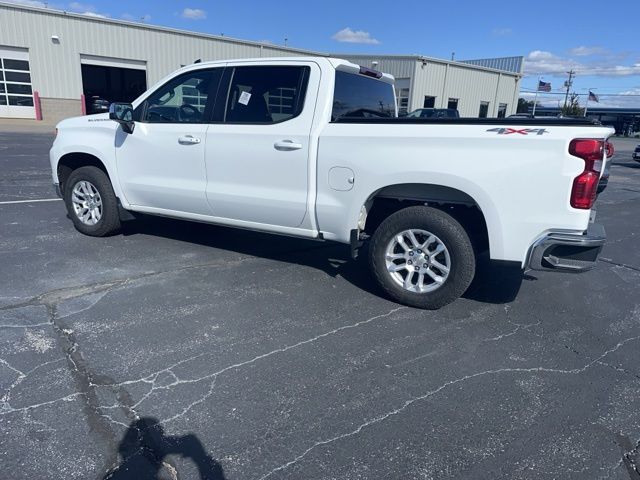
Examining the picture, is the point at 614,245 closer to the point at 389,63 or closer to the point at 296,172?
the point at 296,172

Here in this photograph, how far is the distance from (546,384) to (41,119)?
94.0ft

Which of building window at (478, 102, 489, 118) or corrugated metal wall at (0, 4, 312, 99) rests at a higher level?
corrugated metal wall at (0, 4, 312, 99)

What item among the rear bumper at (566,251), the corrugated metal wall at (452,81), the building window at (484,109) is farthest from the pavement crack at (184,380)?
the building window at (484,109)

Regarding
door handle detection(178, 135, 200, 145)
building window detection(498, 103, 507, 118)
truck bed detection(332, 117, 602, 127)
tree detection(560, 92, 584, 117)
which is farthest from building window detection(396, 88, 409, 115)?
tree detection(560, 92, 584, 117)

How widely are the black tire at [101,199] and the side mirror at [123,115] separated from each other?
0.76 m

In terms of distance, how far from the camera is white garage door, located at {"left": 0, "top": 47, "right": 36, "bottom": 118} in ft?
79.9

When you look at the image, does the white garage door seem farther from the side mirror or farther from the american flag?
the american flag

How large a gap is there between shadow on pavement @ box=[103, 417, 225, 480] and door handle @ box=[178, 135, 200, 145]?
3.04m

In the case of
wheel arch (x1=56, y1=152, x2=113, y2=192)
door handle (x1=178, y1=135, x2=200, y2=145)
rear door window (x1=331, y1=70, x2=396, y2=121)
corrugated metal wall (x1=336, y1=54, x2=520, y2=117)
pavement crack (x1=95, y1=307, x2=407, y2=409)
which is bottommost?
pavement crack (x1=95, y1=307, x2=407, y2=409)

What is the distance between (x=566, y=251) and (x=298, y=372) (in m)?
2.21

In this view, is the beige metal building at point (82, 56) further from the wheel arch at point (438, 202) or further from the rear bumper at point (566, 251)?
the rear bumper at point (566, 251)

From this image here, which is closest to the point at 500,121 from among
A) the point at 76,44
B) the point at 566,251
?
the point at 566,251

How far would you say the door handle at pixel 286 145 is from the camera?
4.42 metres

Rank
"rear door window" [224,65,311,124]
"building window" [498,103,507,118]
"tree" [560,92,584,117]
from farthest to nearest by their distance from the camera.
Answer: "tree" [560,92,584,117], "building window" [498,103,507,118], "rear door window" [224,65,311,124]
